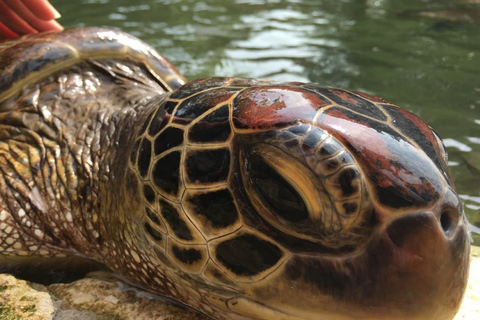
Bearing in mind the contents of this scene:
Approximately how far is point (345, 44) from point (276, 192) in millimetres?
5024

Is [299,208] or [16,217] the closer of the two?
[299,208]

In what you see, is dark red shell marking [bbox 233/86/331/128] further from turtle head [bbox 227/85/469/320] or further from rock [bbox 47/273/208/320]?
rock [bbox 47/273/208/320]

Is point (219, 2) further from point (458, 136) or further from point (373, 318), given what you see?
point (373, 318)

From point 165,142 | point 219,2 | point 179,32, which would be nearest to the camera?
point 165,142

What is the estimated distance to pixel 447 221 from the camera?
50.1 inches

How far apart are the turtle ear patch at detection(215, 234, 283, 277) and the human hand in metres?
2.35

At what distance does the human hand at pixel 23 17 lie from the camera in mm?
3031

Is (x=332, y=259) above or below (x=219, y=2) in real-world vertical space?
above

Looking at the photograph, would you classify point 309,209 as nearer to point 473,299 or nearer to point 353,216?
point 353,216

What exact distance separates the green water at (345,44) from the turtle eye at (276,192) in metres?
1.44

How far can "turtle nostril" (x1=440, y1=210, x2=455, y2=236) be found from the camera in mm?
1261

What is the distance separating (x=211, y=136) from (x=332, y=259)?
0.51 meters

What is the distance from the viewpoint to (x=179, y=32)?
6395 mm

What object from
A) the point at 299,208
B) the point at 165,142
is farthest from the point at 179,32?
the point at 299,208
